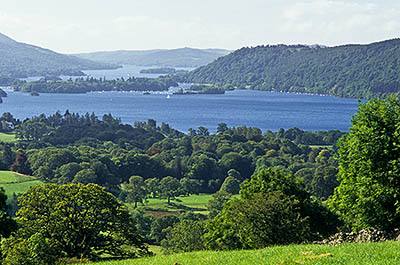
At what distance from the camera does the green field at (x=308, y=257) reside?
15.1 metres

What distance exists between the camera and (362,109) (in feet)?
89.4

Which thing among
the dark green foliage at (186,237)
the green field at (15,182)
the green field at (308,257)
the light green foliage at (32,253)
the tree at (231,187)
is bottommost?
the tree at (231,187)

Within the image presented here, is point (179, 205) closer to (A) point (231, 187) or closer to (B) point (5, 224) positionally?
(A) point (231, 187)

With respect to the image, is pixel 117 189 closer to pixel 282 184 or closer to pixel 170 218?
pixel 170 218

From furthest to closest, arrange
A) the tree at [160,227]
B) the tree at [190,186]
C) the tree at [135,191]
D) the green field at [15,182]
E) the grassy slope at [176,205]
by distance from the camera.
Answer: the tree at [190,186] < the tree at [135,191] < the green field at [15,182] < the grassy slope at [176,205] < the tree at [160,227]

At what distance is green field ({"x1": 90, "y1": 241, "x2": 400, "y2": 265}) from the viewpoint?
15.1 m

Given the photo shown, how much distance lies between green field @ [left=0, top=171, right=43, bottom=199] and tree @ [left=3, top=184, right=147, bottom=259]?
48.3 meters

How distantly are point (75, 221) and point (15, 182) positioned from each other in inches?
2379

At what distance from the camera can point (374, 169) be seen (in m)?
25.5

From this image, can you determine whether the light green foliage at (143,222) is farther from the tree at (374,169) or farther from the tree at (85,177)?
the tree at (374,169)

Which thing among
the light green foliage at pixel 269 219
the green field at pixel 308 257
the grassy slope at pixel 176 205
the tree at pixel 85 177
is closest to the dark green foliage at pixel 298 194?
the light green foliage at pixel 269 219

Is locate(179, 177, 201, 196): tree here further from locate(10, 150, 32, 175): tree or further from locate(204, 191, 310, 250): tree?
locate(204, 191, 310, 250): tree

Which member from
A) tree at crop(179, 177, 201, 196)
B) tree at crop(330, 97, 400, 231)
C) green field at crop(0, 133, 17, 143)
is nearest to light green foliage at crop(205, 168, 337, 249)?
tree at crop(330, 97, 400, 231)

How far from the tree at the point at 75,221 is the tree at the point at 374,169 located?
35.2ft
